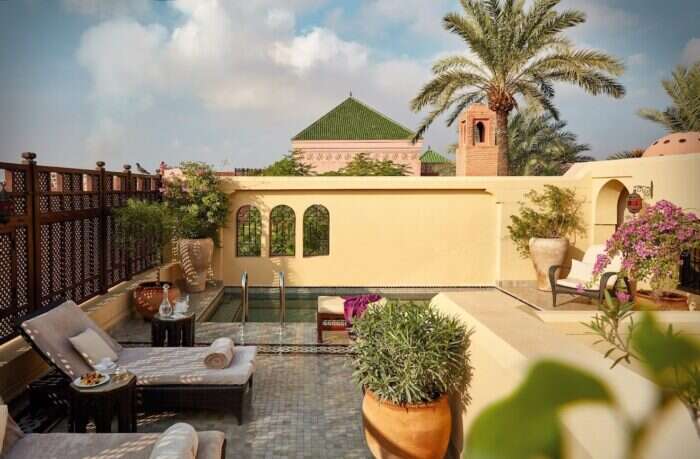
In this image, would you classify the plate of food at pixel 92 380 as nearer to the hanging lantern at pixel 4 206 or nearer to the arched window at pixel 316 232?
the hanging lantern at pixel 4 206

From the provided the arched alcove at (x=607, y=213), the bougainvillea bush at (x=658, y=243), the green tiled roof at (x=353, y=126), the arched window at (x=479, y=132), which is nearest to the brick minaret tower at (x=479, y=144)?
the arched window at (x=479, y=132)

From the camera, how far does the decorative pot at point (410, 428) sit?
4383mm

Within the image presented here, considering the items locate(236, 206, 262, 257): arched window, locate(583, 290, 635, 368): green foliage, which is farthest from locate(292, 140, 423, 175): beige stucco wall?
locate(583, 290, 635, 368): green foliage

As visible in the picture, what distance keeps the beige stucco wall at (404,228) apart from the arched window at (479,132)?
8.73ft

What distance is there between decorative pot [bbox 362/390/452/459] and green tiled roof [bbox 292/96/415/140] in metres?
24.2

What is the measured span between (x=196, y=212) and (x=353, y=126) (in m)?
18.2

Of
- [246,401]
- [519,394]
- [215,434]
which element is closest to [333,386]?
[246,401]

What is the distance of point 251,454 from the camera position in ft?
16.1

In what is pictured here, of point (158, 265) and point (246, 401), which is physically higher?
point (158, 265)

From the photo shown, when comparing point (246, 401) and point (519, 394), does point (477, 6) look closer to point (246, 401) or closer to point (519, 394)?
point (246, 401)

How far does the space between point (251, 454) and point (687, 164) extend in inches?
361

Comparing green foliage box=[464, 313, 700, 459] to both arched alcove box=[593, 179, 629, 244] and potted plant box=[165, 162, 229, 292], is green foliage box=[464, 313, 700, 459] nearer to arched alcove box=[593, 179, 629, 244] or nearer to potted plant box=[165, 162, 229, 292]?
potted plant box=[165, 162, 229, 292]

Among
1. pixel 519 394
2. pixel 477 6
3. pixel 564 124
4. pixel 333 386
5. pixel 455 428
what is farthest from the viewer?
pixel 564 124

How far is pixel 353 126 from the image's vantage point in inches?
1150
